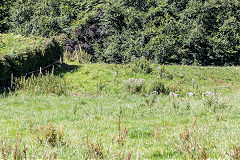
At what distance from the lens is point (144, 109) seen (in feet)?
27.8

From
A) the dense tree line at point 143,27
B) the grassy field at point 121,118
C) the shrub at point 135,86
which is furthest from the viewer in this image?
the dense tree line at point 143,27

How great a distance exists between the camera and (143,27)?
83.3ft

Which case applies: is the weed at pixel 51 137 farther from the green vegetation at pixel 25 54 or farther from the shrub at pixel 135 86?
the shrub at pixel 135 86

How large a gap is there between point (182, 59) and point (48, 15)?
50.1ft

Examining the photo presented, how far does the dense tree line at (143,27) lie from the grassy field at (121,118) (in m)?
4.92

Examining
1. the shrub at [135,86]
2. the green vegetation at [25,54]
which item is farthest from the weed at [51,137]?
the shrub at [135,86]

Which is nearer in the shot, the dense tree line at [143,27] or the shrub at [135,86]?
the shrub at [135,86]

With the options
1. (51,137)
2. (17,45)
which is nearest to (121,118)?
(51,137)

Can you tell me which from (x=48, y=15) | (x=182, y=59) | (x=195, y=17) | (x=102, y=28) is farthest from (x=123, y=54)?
Answer: (x=48, y=15)

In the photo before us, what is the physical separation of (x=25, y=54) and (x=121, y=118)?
8.49 metres

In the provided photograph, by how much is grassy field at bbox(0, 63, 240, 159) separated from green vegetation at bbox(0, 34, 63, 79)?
3.91 feet

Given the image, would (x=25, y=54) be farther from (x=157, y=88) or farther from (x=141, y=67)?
(x=141, y=67)

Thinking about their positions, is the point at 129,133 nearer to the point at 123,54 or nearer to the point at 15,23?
the point at 123,54

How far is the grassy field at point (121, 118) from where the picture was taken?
342cm
